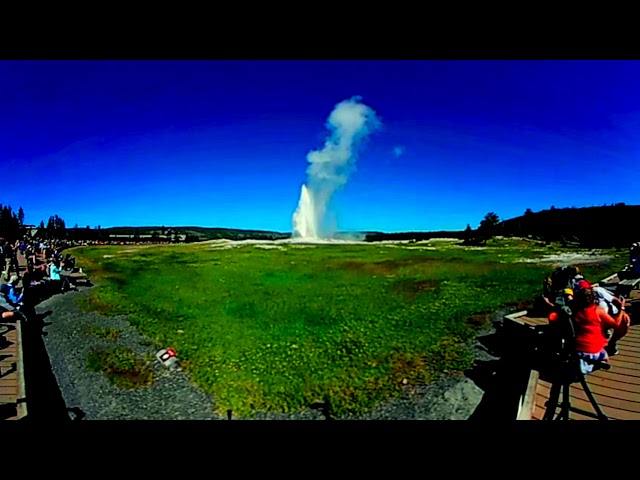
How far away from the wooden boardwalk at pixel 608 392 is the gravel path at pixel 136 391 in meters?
0.84

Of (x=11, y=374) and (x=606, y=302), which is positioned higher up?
(x=606, y=302)

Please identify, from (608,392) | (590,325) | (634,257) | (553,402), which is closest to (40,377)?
(553,402)

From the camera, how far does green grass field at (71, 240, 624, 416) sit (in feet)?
9.28

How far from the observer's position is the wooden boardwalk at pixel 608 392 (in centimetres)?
187

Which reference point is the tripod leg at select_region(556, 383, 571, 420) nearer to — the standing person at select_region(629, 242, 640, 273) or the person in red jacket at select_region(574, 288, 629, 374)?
the person in red jacket at select_region(574, 288, 629, 374)

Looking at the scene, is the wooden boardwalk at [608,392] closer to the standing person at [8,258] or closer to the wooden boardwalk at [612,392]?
the wooden boardwalk at [612,392]

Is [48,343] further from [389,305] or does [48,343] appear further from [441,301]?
[441,301]

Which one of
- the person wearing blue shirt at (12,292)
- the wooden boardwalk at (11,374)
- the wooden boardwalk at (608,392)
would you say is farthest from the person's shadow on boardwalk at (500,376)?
the person wearing blue shirt at (12,292)

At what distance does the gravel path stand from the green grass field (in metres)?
0.09

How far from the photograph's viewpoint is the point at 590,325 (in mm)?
1865

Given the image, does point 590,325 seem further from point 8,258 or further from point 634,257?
point 8,258

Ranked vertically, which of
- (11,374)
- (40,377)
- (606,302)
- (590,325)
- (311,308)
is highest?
(606,302)

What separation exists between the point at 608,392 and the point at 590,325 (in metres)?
0.45

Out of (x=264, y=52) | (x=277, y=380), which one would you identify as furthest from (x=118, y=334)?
(x=264, y=52)
